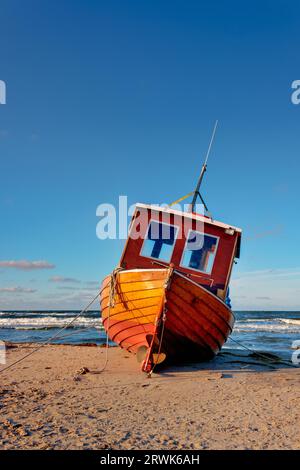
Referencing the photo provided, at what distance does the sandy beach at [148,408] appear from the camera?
4152 millimetres

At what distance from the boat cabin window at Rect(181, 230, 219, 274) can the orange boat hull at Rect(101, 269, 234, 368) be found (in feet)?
4.00

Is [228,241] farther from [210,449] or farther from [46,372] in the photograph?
[210,449]

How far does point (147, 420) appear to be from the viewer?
194 inches

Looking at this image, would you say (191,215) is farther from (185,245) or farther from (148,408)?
(148,408)

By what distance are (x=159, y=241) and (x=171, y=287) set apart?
219 cm

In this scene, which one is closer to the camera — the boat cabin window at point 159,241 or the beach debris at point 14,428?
the beach debris at point 14,428

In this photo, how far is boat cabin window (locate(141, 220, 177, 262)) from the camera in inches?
392

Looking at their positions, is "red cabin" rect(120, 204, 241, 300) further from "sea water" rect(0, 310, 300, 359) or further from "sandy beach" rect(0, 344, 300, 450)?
"sea water" rect(0, 310, 300, 359)

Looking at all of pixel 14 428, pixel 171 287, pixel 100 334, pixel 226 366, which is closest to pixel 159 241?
pixel 171 287

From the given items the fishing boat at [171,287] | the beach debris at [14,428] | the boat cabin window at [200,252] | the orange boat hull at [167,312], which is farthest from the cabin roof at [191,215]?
the beach debris at [14,428]

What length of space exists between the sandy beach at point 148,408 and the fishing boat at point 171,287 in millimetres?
703

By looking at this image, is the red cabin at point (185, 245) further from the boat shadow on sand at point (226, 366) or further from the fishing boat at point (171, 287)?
the boat shadow on sand at point (226, 366)

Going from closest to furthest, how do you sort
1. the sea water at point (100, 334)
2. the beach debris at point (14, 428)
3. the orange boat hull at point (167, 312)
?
the beach debris at point (14, 428)
the orange boat hull at point (167, 312)
the sea water at point (100, 334)
